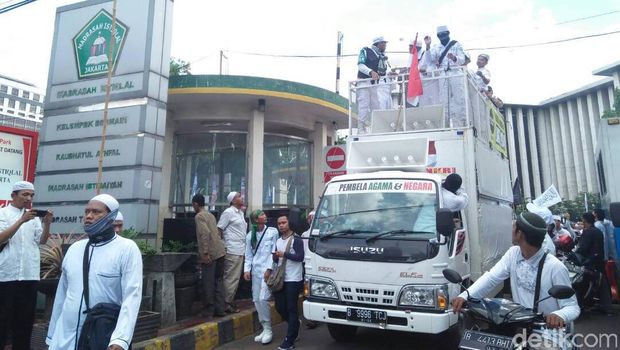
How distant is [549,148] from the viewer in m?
58.0

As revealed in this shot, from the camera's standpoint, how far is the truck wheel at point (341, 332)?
5164 millimetres

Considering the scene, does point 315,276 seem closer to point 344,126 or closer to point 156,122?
point 156,122

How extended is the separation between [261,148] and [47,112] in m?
4.72

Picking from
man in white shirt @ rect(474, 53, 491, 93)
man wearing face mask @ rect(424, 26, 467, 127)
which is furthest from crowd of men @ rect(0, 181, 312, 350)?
man in white shirt @ rect(474, 53, 491, 93)

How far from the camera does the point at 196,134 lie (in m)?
11.2

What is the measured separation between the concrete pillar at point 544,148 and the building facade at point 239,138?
55.3m

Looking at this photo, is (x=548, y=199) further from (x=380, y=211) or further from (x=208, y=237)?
(x=208, y=237)

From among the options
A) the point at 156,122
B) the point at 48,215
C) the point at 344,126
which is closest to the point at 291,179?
the point at 344,126

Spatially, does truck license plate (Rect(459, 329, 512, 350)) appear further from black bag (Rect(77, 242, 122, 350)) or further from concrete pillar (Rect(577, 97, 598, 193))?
concrete pillar (Rect(577, 97, 598, 193))

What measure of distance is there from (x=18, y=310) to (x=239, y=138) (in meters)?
7.55

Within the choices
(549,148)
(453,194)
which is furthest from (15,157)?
(549,148)

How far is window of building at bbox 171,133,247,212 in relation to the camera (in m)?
10.9

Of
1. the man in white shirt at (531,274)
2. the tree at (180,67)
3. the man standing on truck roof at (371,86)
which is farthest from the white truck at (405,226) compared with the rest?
the tree at (180,67)

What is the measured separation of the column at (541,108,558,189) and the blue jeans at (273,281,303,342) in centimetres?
6019
